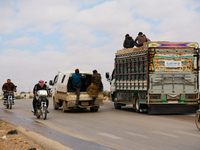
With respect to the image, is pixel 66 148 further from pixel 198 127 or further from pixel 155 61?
pixel 155 61

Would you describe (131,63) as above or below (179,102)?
above

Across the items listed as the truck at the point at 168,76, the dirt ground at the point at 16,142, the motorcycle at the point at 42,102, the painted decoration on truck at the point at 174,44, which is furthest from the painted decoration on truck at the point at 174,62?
the dirt ground at the point at 16,142

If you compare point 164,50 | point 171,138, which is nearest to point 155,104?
point 164,50

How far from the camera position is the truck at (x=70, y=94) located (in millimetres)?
21203

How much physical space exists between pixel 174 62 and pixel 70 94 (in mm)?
5456

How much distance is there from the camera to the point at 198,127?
544 inches

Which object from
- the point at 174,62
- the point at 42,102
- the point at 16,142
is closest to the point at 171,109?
the point at 174,62

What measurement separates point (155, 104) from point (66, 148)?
11.8m

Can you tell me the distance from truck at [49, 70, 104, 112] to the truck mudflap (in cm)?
293

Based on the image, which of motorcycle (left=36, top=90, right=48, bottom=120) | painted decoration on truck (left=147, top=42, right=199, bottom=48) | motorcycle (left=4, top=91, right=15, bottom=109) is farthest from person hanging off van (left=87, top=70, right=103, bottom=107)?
motorcycle (left=4, top=91, right=15, bottom=109)

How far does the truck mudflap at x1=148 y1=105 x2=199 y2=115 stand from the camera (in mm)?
20609

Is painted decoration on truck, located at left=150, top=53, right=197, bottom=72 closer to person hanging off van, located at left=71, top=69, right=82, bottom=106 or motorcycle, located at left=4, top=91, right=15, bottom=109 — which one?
person hanging off van, located at left=71, top=69, right=82, bottom=106

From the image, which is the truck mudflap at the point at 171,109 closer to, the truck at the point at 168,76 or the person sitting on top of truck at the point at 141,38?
the truck at the point at 168,76

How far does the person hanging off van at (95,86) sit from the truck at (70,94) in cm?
22
